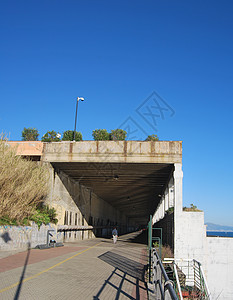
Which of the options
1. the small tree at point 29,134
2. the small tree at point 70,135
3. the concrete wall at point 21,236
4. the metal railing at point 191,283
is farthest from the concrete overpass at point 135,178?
the small tree at point 29,134

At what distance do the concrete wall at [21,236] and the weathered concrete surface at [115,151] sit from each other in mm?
5463

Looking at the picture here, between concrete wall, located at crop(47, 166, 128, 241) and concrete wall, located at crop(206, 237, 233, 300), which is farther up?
concrete wall, located at crop(47, 166, 128, 241)

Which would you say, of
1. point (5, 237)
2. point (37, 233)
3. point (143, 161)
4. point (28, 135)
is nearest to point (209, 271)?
point (143, 161)

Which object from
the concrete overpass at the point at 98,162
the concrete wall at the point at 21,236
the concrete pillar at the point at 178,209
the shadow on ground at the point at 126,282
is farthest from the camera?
the concrete overpass at the point at 98,162

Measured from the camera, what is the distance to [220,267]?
19.8 meters

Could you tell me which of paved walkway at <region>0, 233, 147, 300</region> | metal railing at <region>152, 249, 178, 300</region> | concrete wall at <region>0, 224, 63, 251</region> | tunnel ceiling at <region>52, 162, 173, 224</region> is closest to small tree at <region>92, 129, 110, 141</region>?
tunnel ceiling at <region>52, 162, 173, 224</region>

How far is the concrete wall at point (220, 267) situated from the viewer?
19672 mm

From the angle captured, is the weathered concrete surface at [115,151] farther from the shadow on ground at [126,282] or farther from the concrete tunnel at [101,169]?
the shadow on ground at [126,282]

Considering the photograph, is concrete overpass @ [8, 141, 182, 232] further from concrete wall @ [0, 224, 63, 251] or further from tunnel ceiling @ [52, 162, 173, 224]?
concrete wall @ [0, 224, 63, 251]

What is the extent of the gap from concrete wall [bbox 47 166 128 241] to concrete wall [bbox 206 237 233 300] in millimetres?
11532

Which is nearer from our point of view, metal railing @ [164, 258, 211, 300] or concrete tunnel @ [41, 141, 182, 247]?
metal railing @ [164, 258, 211, 300]

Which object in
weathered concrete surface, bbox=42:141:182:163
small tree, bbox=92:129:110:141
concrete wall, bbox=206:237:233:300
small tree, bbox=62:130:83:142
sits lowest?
concrete wall, bbox=206:237:233:300

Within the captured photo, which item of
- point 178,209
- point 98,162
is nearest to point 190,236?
point 178,209

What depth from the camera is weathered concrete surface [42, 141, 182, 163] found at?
70.8 ft
